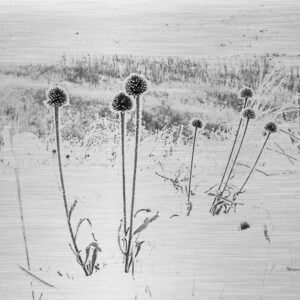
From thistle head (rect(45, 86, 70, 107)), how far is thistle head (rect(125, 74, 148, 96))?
15 cm

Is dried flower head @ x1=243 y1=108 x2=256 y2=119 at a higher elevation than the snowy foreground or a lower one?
higher

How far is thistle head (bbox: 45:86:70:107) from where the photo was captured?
36.4 inches

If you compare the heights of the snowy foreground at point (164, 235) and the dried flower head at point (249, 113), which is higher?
the dried flower head at point (249, 113)

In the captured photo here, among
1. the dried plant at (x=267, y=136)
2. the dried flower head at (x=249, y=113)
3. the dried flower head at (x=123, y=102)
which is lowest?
the dried plant at (x=267, y=136)

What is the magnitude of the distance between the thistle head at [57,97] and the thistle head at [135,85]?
15 centimetres

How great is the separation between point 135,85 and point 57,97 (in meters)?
0.19

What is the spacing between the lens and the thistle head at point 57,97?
0.92 metres

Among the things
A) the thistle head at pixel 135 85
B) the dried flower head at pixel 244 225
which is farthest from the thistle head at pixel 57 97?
the dried flower head at pixel 244 225

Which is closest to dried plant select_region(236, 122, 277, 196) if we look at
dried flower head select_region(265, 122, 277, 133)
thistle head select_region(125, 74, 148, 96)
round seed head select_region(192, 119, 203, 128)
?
dried flower head select_region(265, 122, 277, 133)

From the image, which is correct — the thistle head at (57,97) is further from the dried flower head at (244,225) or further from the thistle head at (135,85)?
the dried flower head at (244,225)

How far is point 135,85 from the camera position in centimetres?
91

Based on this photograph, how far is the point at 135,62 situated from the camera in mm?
963

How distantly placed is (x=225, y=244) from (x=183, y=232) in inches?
4.5

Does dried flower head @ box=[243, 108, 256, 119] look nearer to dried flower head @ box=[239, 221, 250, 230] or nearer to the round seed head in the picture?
the round seed head
